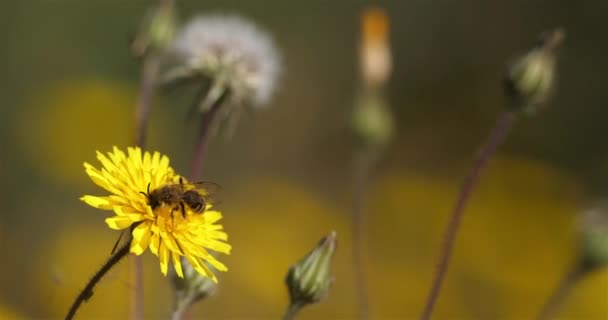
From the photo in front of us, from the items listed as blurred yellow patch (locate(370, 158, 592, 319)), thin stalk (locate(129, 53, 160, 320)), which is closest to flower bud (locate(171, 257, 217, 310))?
thin stalk (locate(129, 53, 160, 320))

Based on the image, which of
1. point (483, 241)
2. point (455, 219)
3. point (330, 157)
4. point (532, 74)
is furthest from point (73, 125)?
point (455, 219)

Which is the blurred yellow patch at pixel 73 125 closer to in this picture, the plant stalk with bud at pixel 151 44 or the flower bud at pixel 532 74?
the plant stalk with bud at pixel 151 44

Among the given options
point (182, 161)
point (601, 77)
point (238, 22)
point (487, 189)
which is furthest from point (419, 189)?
point (238, 22)

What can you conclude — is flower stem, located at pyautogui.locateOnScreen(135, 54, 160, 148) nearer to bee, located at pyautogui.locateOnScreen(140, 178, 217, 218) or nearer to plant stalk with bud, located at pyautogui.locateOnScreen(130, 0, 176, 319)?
plant stalk with bud, located at pyautogui.locateOnScreen(130, 0, 176, 319)

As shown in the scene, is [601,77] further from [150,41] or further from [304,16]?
[150,41]

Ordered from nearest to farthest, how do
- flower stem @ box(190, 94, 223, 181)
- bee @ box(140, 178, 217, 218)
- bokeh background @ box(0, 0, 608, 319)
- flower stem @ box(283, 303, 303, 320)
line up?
1. bee @ box(140, 178, 217, 218)
2. flower stem @ box(283, 303, 303, 320)
3. flower stem @ box(190, 94, 223, 181)
4. bokeh background @ box(0, 0, 608, 319)

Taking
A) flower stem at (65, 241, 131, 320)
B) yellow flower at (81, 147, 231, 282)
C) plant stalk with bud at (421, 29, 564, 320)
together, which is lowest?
flower stem at (65, 241, 131, 320)
